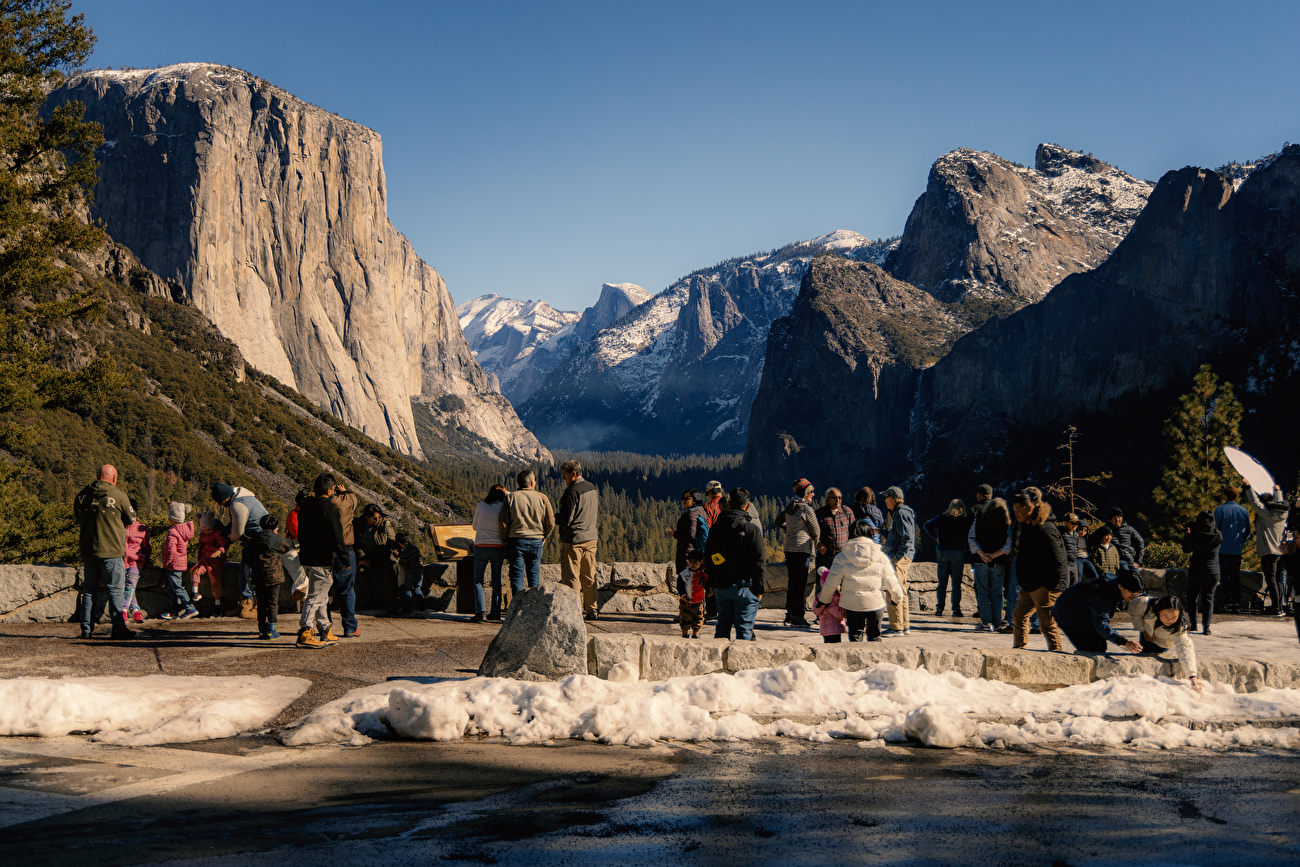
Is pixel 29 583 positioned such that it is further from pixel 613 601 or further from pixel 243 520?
pixel 613 601

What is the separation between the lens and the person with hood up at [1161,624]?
825 centimetres

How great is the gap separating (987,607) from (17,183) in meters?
18.0

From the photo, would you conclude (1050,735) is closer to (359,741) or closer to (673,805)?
(673,805)

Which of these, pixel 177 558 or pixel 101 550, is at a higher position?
pixel 101 550

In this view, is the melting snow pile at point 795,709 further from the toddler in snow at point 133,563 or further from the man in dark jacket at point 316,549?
the toddler in snow at point 133,563

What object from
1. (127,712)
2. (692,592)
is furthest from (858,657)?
(127,712)

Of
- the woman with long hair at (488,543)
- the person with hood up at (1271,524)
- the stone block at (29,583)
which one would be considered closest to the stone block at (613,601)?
the woman with long hair at (488,543)

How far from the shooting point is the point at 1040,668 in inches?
326

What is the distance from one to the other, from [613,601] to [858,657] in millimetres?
6470

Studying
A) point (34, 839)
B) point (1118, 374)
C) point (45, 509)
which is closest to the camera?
point (34, 839)

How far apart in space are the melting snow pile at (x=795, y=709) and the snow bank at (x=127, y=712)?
62 centimetres

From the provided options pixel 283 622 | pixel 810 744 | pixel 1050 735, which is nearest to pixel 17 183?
pixel 283 622

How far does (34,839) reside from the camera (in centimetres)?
451

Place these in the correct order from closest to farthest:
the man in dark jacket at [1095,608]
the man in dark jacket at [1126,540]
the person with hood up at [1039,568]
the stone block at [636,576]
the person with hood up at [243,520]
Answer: the man in dark jacket at [1095,608], the person with hood up at [1039,568], the person with hood up at [243,520], the man in dark jacket at [1126,540], the stone block at [636,576]
